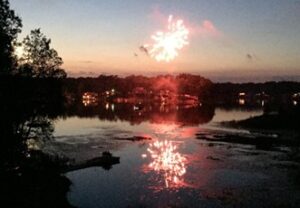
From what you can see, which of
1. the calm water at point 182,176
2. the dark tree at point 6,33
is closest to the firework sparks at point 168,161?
the calm water at point 182,176

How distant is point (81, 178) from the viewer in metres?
42.4

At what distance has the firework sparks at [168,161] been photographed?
44.4m

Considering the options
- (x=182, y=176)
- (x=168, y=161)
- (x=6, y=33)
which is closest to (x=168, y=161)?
(x=168, y=161)

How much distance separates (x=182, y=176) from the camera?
45.0m

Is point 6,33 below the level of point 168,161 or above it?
above

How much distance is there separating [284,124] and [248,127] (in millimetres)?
8759

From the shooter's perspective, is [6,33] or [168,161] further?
[168,161]

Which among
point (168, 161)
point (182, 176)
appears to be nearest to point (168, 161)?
point (168, 161)

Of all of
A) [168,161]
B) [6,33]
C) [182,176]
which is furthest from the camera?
[168,161]

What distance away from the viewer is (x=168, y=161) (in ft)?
181

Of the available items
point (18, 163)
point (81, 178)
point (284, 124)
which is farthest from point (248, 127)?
point (18, 163)

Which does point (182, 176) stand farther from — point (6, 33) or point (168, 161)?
point (6, 33)

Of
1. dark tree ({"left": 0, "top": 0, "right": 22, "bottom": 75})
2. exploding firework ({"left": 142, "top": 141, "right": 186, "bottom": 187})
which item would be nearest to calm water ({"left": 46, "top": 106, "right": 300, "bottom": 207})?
exploding firework ({"left": 142, "top": 141, "right": 186, "bottom": 187})

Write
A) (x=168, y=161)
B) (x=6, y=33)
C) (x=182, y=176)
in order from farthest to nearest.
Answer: (x=168, y=161), (x=182, y=176), (x=6, y=33)
